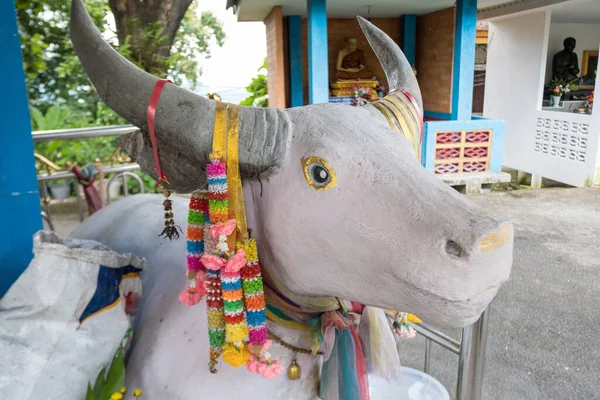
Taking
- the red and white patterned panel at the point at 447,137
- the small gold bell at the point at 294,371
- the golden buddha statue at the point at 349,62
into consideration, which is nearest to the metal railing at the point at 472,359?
the small gold bell at the point at 294,371

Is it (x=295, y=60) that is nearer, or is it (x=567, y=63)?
(x=295, y=60)

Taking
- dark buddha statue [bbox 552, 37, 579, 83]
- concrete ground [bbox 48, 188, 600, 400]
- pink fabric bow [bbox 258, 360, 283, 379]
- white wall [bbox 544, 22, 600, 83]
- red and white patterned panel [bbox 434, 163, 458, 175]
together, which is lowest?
concrete ground [bbox 48, 188, 600, 400]

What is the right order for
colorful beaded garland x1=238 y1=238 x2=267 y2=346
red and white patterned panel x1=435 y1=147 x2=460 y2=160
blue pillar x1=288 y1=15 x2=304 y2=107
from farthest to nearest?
1. blue pillar x1=288 y1=15 x2=304 y2=107
2. red and white patterned panel x1=435 y1=147 x2=460 y2=160
3. colorful beaded garland x1=238 y1=238 x2=267 y2=346

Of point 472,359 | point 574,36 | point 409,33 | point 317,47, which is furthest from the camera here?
point 574,36

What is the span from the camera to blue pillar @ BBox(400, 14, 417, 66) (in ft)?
32.7

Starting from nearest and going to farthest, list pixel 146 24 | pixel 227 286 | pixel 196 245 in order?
pixel 227 286 → pixel 196 245 → pixel 146 24

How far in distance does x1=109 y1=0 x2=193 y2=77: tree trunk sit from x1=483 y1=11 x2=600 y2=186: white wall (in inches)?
255

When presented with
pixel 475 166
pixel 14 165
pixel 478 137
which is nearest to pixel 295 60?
pixel 478 137

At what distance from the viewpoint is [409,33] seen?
1002cm

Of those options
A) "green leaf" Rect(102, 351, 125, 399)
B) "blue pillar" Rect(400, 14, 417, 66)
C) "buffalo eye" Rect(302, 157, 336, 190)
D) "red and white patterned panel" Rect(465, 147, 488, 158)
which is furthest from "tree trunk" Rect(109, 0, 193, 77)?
"buffalo eye" Rect(302, 157, 336, 190)

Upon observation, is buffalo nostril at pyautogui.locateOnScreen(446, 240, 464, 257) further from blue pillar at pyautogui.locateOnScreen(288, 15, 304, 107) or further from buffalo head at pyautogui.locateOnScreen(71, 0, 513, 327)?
blue pillar at pyautogui.locateOnScreen(288, 15, 304, 107)

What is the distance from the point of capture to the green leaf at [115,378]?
5.07ft

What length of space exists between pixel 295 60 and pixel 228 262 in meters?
8.96

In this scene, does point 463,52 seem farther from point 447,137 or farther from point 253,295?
point 253,295
